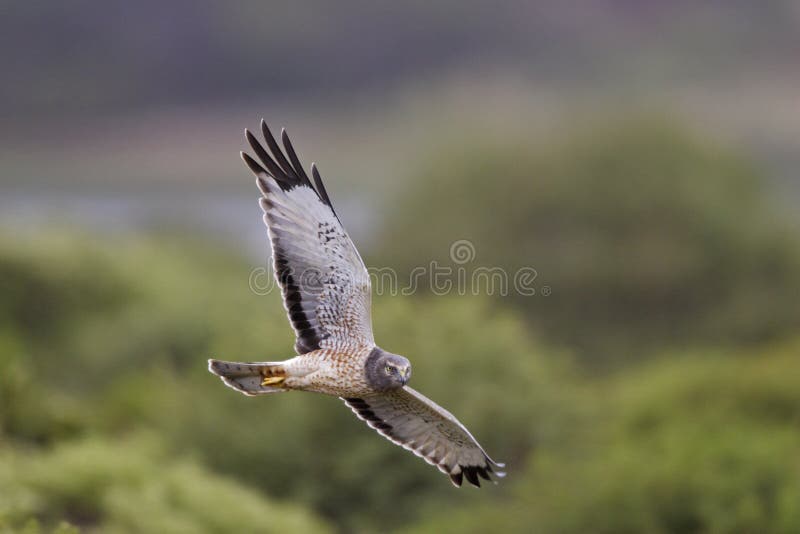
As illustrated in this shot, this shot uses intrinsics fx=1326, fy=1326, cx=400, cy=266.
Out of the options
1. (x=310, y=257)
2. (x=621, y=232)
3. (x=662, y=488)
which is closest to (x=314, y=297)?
(x=310, y=257)

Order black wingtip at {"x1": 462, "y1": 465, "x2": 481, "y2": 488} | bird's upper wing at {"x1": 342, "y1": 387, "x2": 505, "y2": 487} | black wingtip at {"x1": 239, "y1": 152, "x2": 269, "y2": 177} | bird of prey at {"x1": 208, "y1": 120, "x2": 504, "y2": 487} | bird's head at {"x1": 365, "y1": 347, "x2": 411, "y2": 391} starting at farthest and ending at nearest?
black wingtip at {"x1": 462, "y1": 465, "x2": 481, "y2": 488}
bird's upper wing at {"x1": 342, "y1": 387, "x2": 505, "y2": 487}
black wingtip at {"x1": 239, "y1": 152, "x2": 269, "y2": 177}
bird of prey at {"x1": 208, "y1": 120, "x2": 504, "y2": 487}
bird's head at {"x1": 365, "y1": 347, "x2": 411, "y2": 391}

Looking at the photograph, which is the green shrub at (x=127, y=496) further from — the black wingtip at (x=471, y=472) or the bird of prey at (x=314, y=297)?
the bird of prey at (x=314, y=297)

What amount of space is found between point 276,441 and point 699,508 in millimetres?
5082

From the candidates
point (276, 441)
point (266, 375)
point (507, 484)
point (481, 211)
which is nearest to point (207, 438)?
point (276, 441)

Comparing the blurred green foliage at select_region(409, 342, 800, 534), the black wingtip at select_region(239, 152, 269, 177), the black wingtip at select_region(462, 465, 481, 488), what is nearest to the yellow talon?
the black wingtip at select_region(239, 152, 269, 177)

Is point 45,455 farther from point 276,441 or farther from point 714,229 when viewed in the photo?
point 714,229

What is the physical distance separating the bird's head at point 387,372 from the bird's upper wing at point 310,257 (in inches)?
8.4

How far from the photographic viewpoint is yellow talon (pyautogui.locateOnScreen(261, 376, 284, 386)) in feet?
25.0

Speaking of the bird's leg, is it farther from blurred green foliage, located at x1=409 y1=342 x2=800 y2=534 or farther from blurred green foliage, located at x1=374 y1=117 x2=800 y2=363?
blurred green foliage, located at x1=374 y1=117 x2=800 y2=363

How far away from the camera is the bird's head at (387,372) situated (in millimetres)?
7457

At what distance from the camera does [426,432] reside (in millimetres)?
8445

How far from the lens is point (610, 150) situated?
119ft

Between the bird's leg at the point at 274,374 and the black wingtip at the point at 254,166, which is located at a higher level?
the black wingtip at the point at 254,166

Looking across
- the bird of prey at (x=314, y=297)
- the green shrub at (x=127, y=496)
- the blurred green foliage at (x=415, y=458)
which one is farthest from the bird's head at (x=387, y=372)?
the green shrub at (x=127, y=496)
